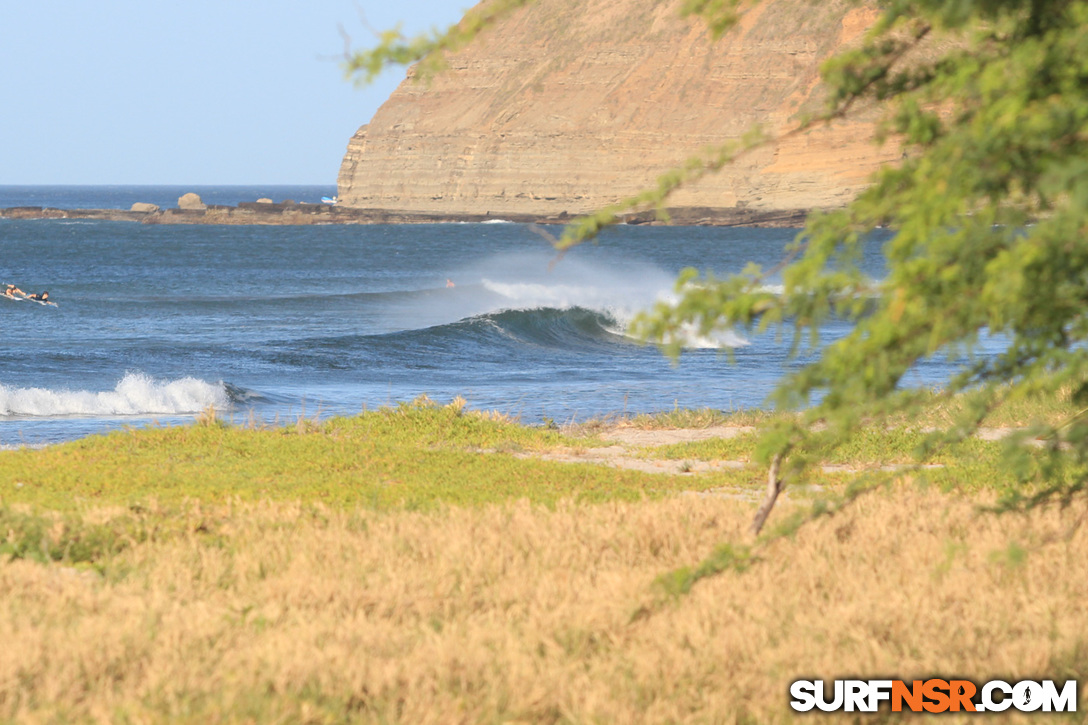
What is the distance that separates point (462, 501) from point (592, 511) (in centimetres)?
117

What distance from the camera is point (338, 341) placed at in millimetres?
31266

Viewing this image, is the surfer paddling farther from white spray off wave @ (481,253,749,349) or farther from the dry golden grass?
the dry golden grass

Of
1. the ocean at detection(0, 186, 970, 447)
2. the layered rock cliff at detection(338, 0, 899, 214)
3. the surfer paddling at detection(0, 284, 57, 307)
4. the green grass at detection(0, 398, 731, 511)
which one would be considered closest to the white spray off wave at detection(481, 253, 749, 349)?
the ocean at detection(0, 186, 970, 447)

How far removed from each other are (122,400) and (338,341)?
1230cm

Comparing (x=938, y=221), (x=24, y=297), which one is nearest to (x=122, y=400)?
(x=938, y=221)

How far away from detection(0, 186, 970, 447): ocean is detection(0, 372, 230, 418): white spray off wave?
0.04 metres

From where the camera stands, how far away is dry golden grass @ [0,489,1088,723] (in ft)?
16.0

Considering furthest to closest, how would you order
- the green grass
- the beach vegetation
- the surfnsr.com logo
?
the green grass < the surfnsr.com logo < the beach vegetation

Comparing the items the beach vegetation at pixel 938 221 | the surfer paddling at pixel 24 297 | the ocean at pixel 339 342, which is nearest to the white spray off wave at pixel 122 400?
the ocean at pixel 339 342

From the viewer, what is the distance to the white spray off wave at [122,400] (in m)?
18.3

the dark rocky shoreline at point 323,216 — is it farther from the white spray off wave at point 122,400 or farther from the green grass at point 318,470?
the green grass at point 318,470

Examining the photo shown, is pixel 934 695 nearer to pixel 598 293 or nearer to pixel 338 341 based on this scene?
pixel 338 341

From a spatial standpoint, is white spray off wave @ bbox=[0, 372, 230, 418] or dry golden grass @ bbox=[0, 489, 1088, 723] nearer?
dry golden grass @ bbox=[0, 489, 1088, 723]

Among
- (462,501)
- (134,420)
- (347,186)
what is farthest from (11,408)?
(347,186)
